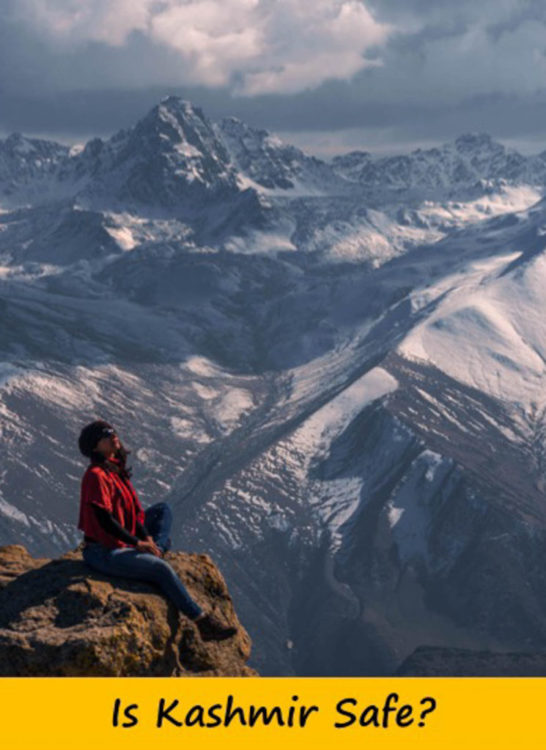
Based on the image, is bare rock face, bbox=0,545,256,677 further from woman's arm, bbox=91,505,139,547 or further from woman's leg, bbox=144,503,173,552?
woman's leg, bbox=144,503,173,552

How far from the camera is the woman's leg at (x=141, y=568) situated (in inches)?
1535

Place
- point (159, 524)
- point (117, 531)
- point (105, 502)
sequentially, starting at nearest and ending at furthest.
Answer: point (117, 531) < point (105, 502) < point (159, 524)

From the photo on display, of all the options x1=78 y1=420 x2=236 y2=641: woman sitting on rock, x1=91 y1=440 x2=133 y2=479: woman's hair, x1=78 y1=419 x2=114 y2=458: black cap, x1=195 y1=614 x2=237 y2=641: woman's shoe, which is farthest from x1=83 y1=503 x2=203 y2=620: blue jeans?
x1=78 y1=419 x2=114 y2=458: black cap

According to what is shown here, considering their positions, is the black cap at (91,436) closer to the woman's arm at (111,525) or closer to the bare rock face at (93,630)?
the woman's arm at (111,525)

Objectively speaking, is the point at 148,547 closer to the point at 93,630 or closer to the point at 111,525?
the point at 111,525

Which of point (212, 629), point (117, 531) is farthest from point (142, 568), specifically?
point (212, 629)

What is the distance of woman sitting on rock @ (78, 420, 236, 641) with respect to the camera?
3909 cm

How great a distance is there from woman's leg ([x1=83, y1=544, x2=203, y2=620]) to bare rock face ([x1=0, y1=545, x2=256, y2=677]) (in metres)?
0.32

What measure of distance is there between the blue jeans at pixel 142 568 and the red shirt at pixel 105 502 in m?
0.36

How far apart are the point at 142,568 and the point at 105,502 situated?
2372 millimetres

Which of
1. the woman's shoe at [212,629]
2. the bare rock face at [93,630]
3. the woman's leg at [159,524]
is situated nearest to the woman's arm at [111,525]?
the bare rock face at [93,630]

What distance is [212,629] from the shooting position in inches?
1666
